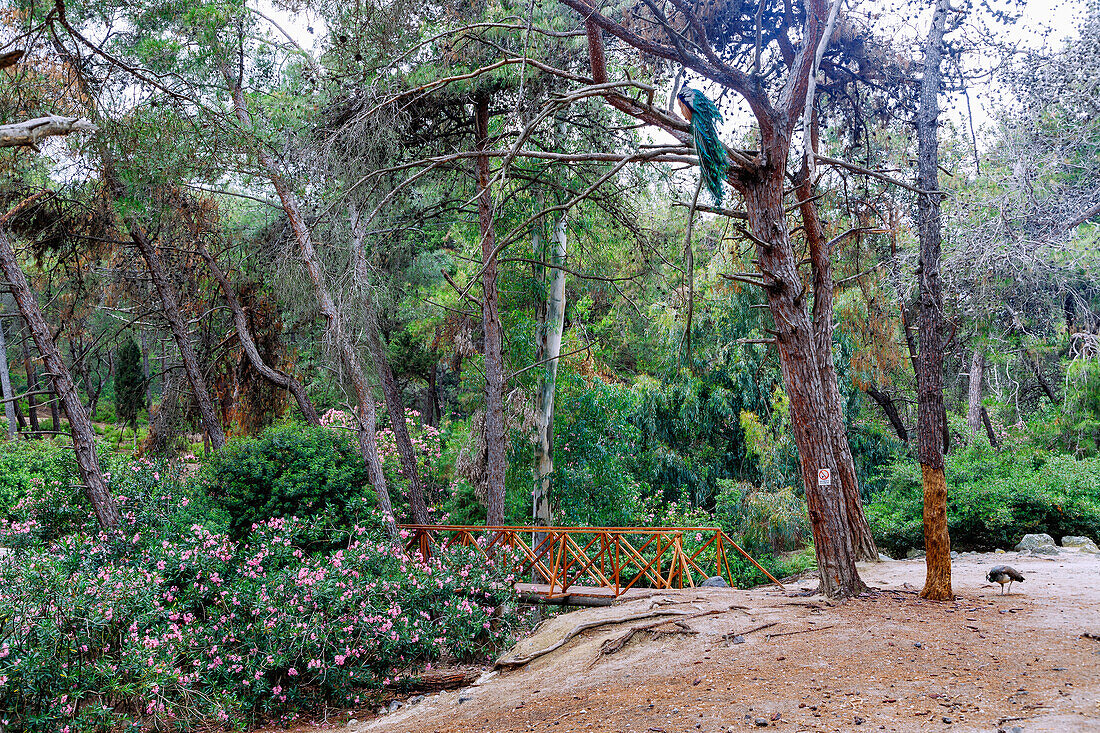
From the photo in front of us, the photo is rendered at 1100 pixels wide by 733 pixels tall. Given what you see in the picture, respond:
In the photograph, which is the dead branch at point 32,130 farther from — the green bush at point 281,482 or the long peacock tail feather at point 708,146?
the green bush at point 281,482

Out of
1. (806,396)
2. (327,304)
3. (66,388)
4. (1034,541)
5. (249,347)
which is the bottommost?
(1034,541)

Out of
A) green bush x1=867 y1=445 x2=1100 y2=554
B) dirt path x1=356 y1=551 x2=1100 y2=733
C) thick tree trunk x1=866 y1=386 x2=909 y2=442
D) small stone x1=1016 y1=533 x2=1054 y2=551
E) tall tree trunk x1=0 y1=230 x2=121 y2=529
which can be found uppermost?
tall tree trunk x1=0 y1=230 x2=121 y2=529

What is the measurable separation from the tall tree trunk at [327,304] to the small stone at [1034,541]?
33.4 feet

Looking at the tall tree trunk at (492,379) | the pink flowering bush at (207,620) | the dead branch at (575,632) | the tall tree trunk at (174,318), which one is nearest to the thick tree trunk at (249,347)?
the tall tree trunk at (174,318)

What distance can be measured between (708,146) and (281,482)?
7.92m

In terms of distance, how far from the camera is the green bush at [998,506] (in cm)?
1237

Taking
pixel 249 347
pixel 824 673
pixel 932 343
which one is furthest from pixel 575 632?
pixel 249 347

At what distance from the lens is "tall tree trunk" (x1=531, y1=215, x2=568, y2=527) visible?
13.2 meters

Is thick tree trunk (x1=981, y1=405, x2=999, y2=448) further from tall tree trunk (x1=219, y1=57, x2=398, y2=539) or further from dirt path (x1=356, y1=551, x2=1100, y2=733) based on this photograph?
tall tree trunk (x1=219, y1=57, x2=398, y2=539)

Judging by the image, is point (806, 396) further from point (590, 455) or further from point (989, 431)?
point (989, 431)

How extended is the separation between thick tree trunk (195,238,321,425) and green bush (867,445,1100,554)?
10.6 m

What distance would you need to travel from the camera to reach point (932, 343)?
653cm

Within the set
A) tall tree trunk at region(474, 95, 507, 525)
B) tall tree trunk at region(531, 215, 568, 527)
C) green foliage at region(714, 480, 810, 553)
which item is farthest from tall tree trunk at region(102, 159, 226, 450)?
green foliage at region(714, 480, 810, 553)

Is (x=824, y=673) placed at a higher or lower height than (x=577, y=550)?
higher
